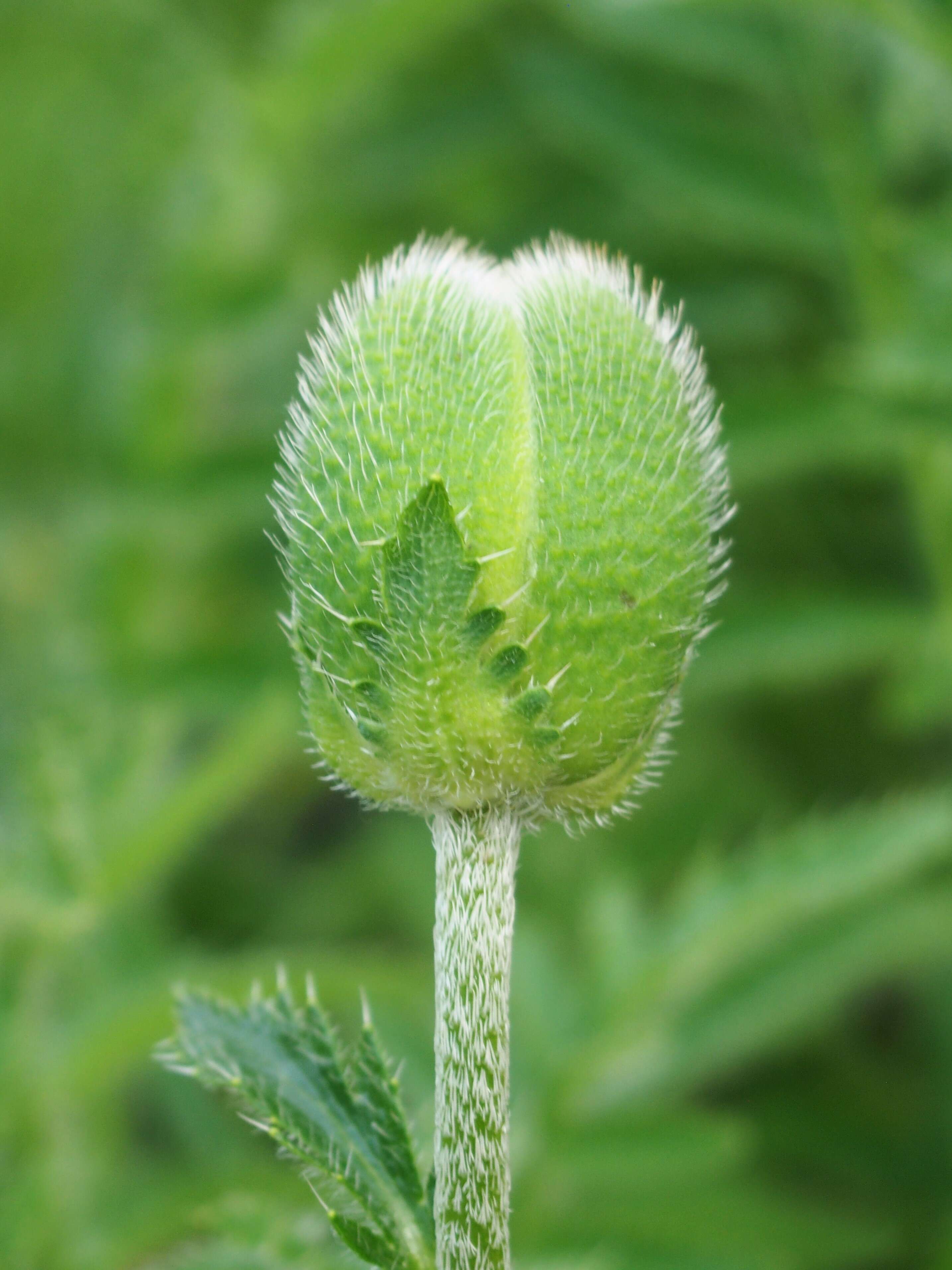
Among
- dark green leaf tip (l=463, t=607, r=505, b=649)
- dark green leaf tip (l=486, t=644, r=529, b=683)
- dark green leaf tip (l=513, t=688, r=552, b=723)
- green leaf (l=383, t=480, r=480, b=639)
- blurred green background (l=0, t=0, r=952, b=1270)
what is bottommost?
dark green leaf tip (l=513, t=688, r=552, b=723)

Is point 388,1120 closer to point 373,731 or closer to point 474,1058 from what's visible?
point 474,1058

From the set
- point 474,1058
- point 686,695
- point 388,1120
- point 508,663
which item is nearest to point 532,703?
point 508,663

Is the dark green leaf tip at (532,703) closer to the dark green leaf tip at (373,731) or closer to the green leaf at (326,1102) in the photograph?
the dark green leaf tip at (373,731)

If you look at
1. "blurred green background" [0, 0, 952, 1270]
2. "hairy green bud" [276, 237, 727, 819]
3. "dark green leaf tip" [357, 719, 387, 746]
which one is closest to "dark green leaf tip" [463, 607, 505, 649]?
"hairy green bud" [276, 237, 727, 819]

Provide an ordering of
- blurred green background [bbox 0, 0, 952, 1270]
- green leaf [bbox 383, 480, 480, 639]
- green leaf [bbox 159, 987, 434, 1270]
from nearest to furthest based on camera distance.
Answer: green leaf [bbox 383, 480, 480, 639], green leaf [bbox 159, 987, 434, 1270], blurred green background [bbox 0, 0, 952, 1270]

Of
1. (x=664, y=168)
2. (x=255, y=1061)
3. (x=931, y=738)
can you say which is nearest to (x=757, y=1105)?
(x=931, y=738)

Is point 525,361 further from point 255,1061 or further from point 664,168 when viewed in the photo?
point 664,168

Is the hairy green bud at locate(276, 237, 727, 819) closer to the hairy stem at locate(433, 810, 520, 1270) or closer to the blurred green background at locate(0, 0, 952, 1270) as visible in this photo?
the hairy stem at locate(433, 810, 520, 1270)
